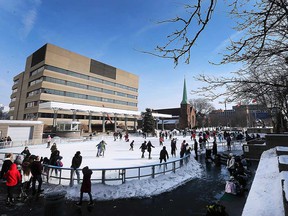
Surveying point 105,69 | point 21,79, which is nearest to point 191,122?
point 105,69

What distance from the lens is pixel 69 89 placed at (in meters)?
48.0

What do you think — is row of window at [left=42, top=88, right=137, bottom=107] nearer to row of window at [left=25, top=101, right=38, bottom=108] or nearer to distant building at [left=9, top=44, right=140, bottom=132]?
distant building at [left=9, top=44, right=140, bottom=132]

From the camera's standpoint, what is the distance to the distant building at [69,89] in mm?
42750

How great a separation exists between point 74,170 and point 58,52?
48.4 meters

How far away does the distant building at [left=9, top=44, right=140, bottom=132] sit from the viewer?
42.8 m

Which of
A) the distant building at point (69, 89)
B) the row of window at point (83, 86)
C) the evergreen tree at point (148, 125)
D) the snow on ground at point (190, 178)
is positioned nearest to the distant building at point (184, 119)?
the distant building at point (69, 89)

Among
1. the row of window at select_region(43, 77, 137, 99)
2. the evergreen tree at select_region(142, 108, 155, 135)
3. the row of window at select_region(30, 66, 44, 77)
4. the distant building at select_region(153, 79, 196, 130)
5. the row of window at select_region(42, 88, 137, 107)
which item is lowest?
the evergreen tree at select_region(142, 108, 155, 135)

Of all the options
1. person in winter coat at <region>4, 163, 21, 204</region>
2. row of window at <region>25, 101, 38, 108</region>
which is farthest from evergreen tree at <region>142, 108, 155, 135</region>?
person in winter coat at <region>4, 163, 21, 204</region>

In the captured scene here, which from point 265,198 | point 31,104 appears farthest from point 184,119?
point 265,198

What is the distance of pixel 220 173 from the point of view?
10.2m

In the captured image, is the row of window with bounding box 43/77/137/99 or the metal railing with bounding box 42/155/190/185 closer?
the metal railing with bounding box 42/155/190/185

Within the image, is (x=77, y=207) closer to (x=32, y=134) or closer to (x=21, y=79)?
(x=32, y=134)

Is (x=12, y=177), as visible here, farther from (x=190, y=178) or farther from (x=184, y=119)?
(x=184, y=119)

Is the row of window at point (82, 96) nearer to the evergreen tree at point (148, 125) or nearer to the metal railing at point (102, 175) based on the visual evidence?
the evergreen tree at point (148, 125)
